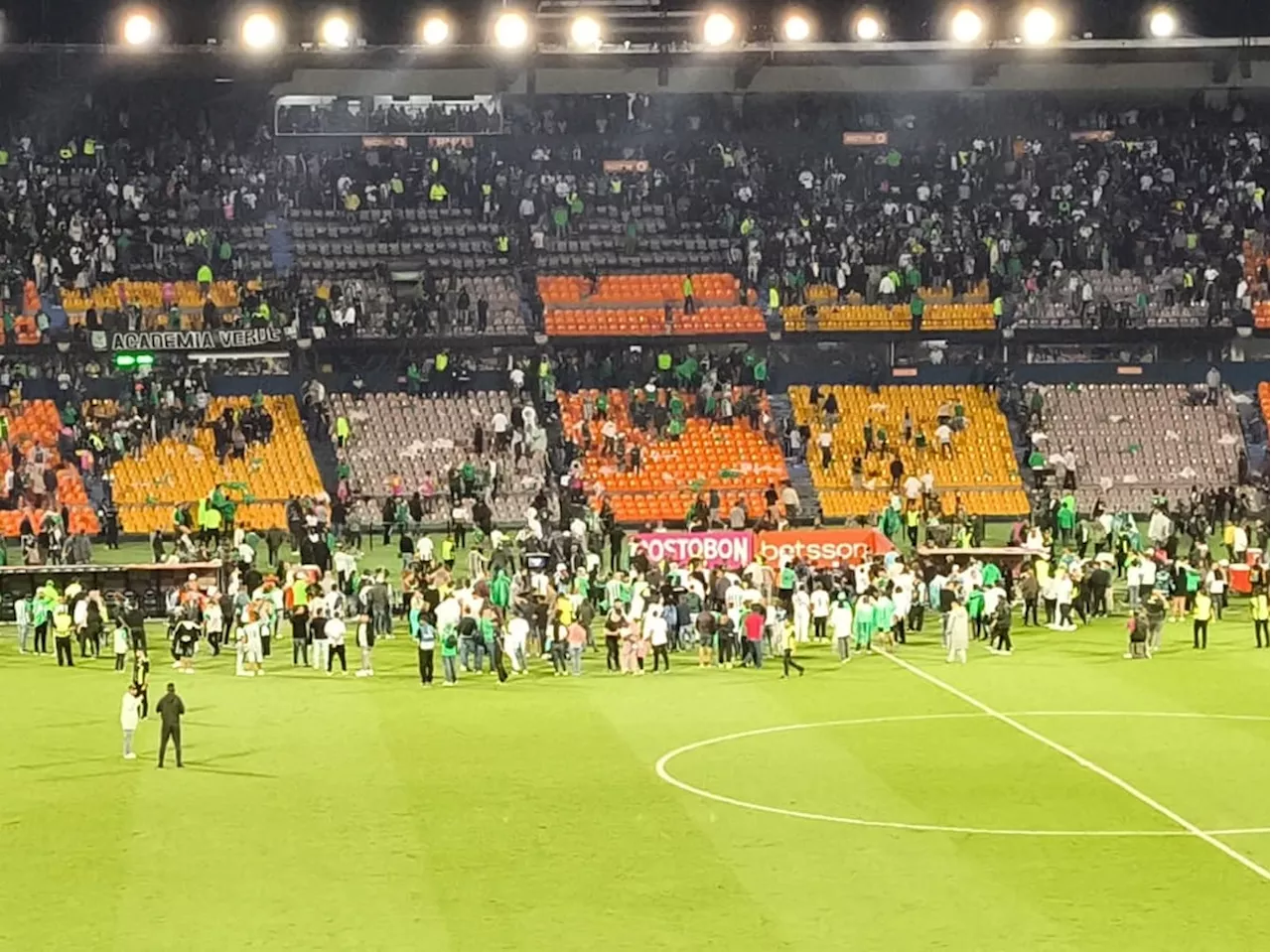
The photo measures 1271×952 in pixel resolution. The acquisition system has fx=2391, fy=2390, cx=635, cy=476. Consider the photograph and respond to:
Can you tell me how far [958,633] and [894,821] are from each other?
1319cm

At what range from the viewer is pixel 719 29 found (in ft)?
161

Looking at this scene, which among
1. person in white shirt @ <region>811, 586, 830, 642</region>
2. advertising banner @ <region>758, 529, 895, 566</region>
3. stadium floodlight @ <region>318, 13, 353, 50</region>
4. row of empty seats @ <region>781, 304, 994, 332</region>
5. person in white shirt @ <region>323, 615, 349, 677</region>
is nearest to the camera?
person in white shirt @ <region>323, 615, 349, 677</region>

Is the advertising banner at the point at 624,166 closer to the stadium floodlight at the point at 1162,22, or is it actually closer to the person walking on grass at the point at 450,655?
the stadium floodlight at the point at 1162,22

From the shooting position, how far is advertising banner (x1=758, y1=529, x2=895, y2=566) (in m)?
47.2

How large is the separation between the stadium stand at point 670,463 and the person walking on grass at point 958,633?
17.7m

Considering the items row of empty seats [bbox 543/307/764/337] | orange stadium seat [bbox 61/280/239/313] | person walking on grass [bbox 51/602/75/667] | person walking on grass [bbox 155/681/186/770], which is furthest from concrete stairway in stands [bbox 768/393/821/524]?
person walking on grass [bbox 155/681/186/770]

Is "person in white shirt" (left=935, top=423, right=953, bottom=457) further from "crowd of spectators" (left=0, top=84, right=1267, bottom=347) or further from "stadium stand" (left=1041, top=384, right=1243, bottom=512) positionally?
"crowd of spectators" (left=0, top=84, right=1267, bottom=347)

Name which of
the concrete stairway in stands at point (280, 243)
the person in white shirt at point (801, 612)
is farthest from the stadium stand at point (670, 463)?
the person in white shirt at point (801, 612)

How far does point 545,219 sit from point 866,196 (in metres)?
9.65

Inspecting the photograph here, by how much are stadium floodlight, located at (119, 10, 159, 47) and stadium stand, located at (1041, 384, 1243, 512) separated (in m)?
27.8

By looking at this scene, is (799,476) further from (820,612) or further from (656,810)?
(656,810)

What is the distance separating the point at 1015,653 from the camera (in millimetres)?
42906

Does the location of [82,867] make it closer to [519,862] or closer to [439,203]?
[519,862]

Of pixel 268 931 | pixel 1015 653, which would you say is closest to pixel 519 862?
pixel 268 931
